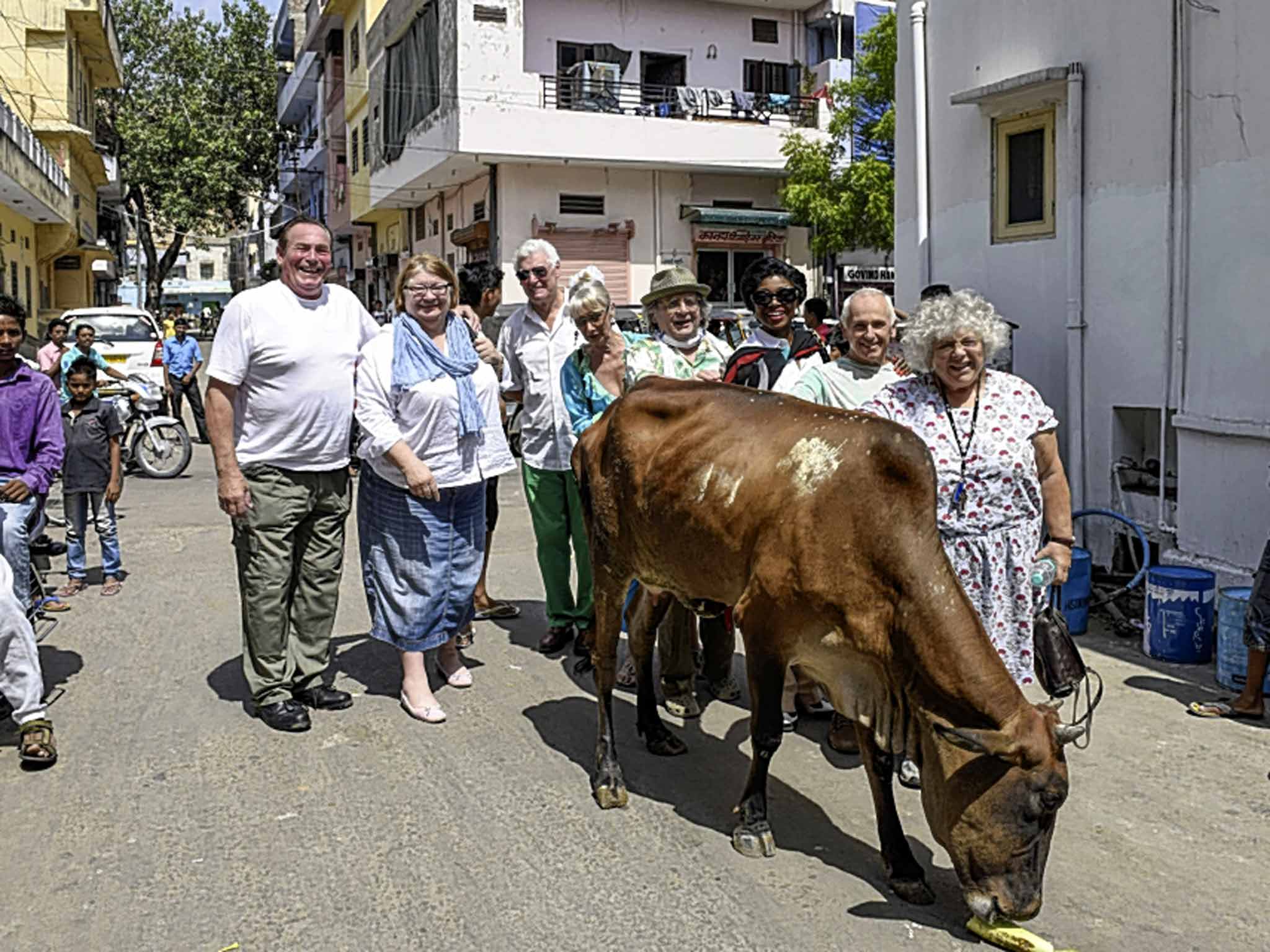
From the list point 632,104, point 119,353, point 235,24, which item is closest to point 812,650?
point 119,353

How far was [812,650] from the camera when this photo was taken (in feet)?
13.1

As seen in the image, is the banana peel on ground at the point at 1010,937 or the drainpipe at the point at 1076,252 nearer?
the banana peel on ground at the point at 1010,937

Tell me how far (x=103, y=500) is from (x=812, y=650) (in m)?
6.26

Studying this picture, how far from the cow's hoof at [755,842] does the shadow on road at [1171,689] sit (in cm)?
269

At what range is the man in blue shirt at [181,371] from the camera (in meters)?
17.4

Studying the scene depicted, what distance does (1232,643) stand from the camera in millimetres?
6074

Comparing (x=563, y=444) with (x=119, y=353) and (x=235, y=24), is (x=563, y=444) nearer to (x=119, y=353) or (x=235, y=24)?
(x=119, y=353)

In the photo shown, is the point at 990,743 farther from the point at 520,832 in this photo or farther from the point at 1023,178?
the point at 1023,178

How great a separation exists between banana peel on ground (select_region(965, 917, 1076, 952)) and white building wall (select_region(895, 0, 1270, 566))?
13.7 feet

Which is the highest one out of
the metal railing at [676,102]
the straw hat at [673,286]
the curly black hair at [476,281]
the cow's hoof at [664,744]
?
the metal railing at [676,102]

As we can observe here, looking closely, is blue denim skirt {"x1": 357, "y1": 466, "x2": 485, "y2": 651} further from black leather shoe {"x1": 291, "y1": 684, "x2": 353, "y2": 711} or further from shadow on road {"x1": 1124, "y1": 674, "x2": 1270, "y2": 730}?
shadow on road {"x1": 1124, "y1": 674, "x2": 1270, "y2": 730}

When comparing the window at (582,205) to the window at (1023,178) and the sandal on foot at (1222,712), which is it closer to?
the window at (1023,178)

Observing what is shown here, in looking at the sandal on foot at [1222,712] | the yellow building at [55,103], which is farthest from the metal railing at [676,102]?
the sandal on foot at [1222,712]

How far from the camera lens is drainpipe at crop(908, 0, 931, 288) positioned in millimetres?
9883
